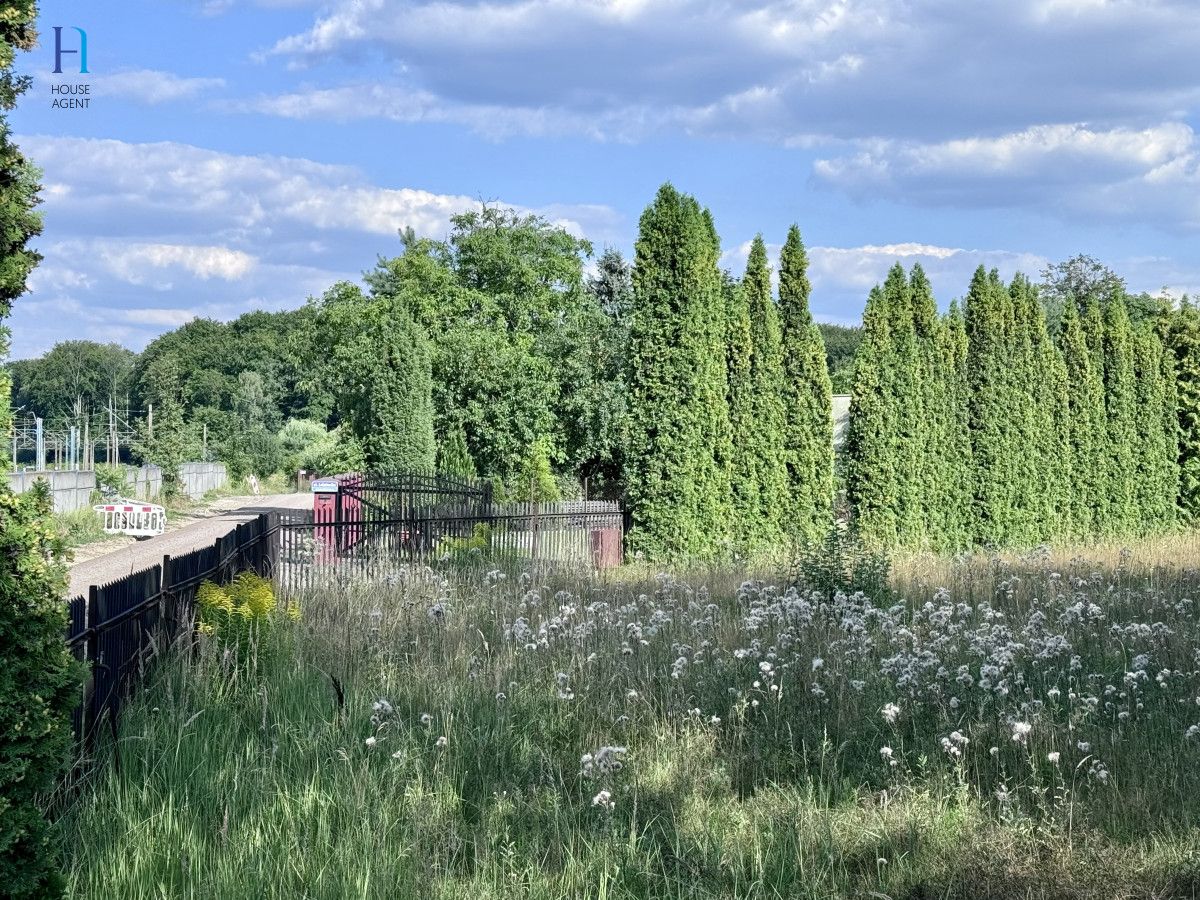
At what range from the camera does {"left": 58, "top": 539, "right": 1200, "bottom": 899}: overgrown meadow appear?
179 inches

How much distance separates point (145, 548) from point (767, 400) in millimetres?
14407

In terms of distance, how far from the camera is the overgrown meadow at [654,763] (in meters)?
4.55

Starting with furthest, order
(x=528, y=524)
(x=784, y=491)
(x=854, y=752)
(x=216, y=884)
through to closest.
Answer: (x=784, y=491)
(x=528, y=524)
(x=854, y=752)
(x=216, y=884)

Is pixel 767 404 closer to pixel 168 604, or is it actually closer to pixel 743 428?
pixel 743 428

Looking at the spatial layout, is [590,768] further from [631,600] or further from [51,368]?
[51,368]

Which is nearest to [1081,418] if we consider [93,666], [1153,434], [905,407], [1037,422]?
[1037,422]

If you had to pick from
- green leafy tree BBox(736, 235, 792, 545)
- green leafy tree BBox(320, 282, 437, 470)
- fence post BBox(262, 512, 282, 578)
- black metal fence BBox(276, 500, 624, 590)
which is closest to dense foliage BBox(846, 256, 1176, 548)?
green leafy tree BBox(736, 235, 792, 545)

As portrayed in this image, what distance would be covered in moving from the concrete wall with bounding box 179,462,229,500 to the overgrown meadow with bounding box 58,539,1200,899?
3844 cm

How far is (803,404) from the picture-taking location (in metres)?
18.8

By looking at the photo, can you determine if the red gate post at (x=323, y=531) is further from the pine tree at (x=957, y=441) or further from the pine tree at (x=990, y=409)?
the pine tree at (x=990, y=409)

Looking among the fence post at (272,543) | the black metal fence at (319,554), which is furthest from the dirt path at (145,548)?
the black metal fence at (319,554)

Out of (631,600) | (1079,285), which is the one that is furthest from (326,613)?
(1079,285)

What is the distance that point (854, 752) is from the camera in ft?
19.8

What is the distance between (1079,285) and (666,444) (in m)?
37.7
